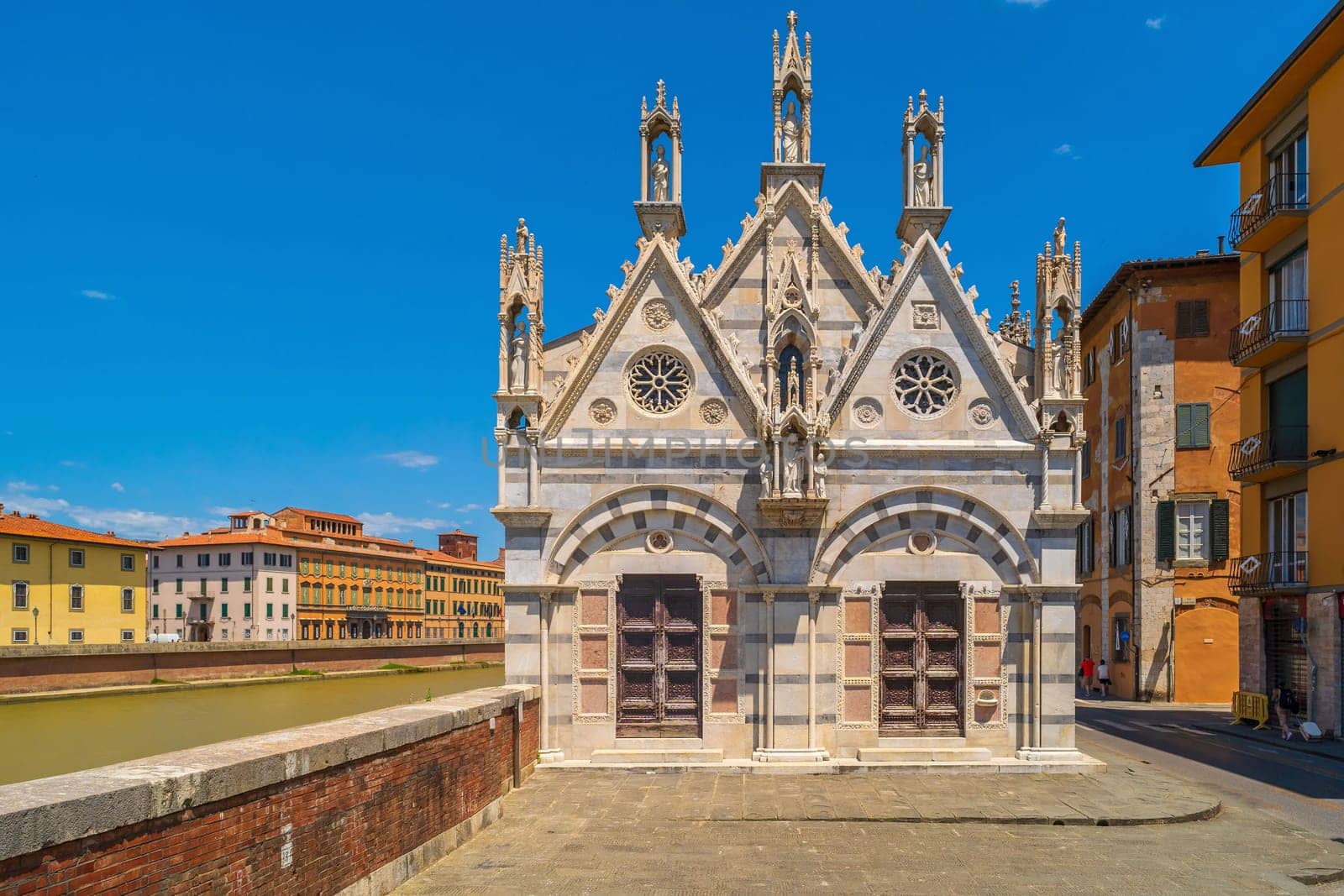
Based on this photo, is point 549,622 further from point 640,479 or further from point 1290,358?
point 1290,358

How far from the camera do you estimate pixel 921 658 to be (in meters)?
17.0

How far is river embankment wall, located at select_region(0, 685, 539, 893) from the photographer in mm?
5918

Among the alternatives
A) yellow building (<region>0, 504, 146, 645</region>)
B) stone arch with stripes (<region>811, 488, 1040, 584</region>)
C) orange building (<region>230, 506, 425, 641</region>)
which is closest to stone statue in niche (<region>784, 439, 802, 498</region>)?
stone arch with stripes (<region>811, 488, 1040, 584</region>)

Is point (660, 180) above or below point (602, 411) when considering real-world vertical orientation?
above

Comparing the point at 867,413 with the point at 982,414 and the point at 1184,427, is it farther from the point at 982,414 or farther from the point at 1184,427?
the point at 1184,427

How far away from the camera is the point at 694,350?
57.3ft

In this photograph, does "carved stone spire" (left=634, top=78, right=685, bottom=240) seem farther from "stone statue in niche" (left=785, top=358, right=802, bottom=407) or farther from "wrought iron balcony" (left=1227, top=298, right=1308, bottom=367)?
"wrought iron balcony" (left=1227, top=298, right=1308, bottom=367)

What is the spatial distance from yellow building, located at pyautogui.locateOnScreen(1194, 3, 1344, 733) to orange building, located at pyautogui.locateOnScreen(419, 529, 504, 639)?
7460 cm

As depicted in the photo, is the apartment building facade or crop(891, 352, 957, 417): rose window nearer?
crop(891, 352, 957, 417): rose window

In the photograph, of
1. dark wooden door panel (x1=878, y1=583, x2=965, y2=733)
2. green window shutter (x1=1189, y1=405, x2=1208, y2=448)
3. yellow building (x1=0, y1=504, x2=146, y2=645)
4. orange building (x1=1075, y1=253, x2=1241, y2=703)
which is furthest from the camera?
yellow building (x1=0, y1=504, x2=146, y2=645)

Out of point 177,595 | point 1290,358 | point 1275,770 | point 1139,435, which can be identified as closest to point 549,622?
point 1275,770

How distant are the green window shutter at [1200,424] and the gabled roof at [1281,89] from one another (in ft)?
26.4

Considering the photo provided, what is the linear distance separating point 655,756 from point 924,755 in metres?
4.41

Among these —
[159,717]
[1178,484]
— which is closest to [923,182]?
[1178,484]
